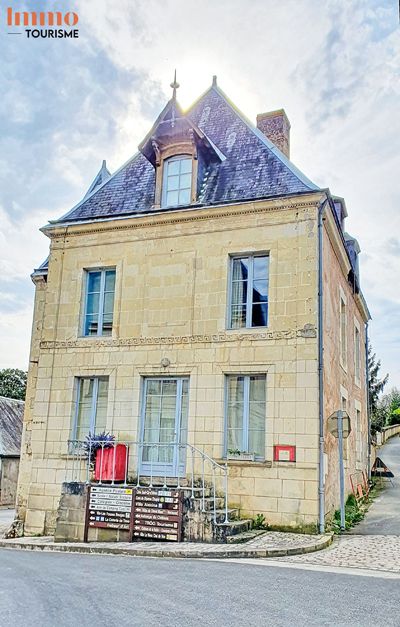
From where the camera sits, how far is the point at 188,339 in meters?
13.0

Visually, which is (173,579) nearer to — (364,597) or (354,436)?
(364,597)

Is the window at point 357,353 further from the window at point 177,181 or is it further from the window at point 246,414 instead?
the window at point 177,181

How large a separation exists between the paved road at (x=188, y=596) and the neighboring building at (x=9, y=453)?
75.3 feet

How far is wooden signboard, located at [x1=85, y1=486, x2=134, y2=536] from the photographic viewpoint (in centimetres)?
1101

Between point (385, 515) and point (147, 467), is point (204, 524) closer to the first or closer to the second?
point (147, 467)

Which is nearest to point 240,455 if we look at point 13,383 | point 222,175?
point 222,175

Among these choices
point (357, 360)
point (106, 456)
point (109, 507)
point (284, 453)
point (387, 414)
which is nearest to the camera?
point (109, 507)

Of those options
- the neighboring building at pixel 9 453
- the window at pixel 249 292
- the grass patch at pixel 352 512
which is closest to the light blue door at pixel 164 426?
the window at pixel 249 292

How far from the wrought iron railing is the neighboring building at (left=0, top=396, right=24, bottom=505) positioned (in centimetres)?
1851

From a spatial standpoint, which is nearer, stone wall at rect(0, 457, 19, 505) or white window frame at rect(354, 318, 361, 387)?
white window frame at rect(354, 318, 361, 387)

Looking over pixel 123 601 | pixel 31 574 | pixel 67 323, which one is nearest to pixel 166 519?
pixel 31 574

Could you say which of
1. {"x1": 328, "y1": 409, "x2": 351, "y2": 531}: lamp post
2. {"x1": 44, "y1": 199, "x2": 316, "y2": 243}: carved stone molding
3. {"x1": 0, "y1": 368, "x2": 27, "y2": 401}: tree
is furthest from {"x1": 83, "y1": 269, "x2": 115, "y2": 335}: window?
{"x1": 0, "y1": 368, "x2": 27, "y2": 401}: tree

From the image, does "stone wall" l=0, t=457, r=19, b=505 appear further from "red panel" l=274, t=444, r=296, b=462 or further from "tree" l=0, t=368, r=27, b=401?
"red panel" l=274, t=444, r=296, b=462

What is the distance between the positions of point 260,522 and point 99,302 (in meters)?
6.27
